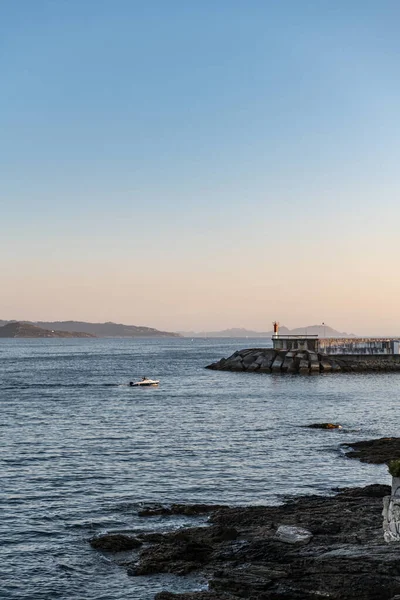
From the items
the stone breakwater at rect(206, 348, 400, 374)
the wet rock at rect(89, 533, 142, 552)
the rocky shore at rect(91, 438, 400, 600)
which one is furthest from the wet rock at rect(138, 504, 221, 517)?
the stone breakwater at rect(206, 348, 400, 374)

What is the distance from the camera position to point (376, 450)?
35125mm

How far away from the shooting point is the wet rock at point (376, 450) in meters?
33.2

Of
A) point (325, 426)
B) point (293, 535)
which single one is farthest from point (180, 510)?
point (325, 426)

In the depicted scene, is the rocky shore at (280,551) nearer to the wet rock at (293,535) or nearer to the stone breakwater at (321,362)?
the wet rock at (293,535)

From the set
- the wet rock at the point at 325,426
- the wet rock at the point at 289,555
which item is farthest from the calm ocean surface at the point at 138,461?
the wet rock at the point at 289,555

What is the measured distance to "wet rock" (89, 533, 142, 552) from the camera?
67.1 ft

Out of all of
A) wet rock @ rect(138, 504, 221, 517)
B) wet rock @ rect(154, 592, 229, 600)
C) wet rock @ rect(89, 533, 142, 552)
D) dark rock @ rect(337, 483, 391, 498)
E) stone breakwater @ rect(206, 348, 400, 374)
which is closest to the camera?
wet rock @ rect(154, 592, 229, 600)

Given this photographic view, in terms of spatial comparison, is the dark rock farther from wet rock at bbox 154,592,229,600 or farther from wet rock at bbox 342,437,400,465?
wet rock at bbox 154,592,229,600

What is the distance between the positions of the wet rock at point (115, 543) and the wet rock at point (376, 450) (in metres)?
15.7

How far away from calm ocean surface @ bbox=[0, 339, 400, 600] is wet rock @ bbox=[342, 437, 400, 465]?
34.7 inches

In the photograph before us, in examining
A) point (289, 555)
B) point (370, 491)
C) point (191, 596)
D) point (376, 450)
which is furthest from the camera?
point (376, 450)

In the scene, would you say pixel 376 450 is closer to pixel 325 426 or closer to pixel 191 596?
pixel 325 426

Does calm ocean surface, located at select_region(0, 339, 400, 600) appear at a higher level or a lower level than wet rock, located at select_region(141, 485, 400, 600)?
lower

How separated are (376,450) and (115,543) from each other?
18.4m
